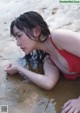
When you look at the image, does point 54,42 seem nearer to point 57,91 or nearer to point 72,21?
point 57,91

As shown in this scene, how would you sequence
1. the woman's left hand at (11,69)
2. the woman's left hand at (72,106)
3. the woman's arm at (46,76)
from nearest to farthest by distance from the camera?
the woman's left hand at (72,106), the woman's arm at (46,76), the woman's left hand at (11,69)

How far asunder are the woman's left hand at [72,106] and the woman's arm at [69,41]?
1.26ft

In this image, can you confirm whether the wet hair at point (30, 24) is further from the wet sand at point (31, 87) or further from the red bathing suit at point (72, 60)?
the wet sand at point (31, 87)

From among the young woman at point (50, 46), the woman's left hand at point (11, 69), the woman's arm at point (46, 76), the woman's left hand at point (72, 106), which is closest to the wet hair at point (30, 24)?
the young woman at point (50, 46)

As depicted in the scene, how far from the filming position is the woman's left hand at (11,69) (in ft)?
10.7

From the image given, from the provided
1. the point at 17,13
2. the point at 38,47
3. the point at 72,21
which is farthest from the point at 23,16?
the point at 17,13

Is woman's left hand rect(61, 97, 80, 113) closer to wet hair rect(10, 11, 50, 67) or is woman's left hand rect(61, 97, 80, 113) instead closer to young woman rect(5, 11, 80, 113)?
young woman rect(5, 11, 80, 113)

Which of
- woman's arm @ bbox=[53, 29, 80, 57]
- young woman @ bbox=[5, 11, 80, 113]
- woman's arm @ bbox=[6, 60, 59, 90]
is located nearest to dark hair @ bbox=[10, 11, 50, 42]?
young woman @ bbox=[5, 11, 80, 113]

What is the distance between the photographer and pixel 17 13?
468cm

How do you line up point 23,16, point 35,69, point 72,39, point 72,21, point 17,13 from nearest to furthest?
1. point 72,39
2. point 23,16
3. point 35,69
4. point 72,21
5. point 17,13

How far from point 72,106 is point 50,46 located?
0.59 m

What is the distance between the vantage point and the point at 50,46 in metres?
2.97

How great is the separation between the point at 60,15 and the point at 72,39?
1.68 meters

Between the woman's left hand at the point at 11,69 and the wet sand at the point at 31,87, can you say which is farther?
the woman's left hand at the point at 11,69
